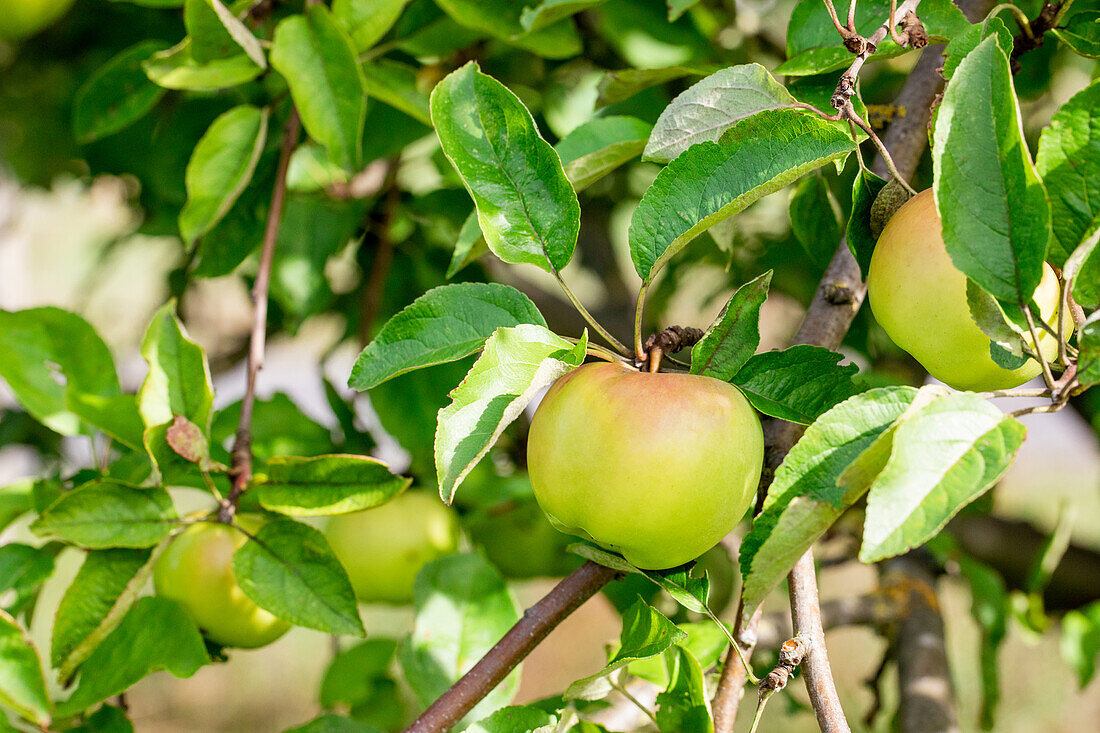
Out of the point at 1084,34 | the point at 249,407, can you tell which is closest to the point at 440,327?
the point at 249,407

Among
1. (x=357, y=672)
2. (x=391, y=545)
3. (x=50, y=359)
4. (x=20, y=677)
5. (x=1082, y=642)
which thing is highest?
(x=50, y=359)

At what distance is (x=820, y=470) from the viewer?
309 mm

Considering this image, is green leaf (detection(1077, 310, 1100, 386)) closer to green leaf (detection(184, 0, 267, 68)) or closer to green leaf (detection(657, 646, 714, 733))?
green leaf (detection(657, 646, 714, 733))

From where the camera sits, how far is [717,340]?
39 cm

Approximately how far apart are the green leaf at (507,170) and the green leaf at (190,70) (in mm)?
264

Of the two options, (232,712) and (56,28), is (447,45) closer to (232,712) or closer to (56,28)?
(56,28)

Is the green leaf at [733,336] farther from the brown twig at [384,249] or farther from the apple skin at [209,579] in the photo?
the brown twig at [384,249]

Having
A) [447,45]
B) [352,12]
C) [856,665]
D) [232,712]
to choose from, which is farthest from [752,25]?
[232,712]

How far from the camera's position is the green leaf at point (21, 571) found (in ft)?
1.93

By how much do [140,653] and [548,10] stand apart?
0.46 metres

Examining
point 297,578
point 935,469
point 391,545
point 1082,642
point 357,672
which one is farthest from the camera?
point 1082,642

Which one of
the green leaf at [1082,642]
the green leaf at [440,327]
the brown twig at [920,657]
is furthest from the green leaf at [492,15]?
the green leaf at [1082,642]

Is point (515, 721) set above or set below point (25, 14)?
below

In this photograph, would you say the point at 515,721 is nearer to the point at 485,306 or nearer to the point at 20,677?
the point at 485,306
